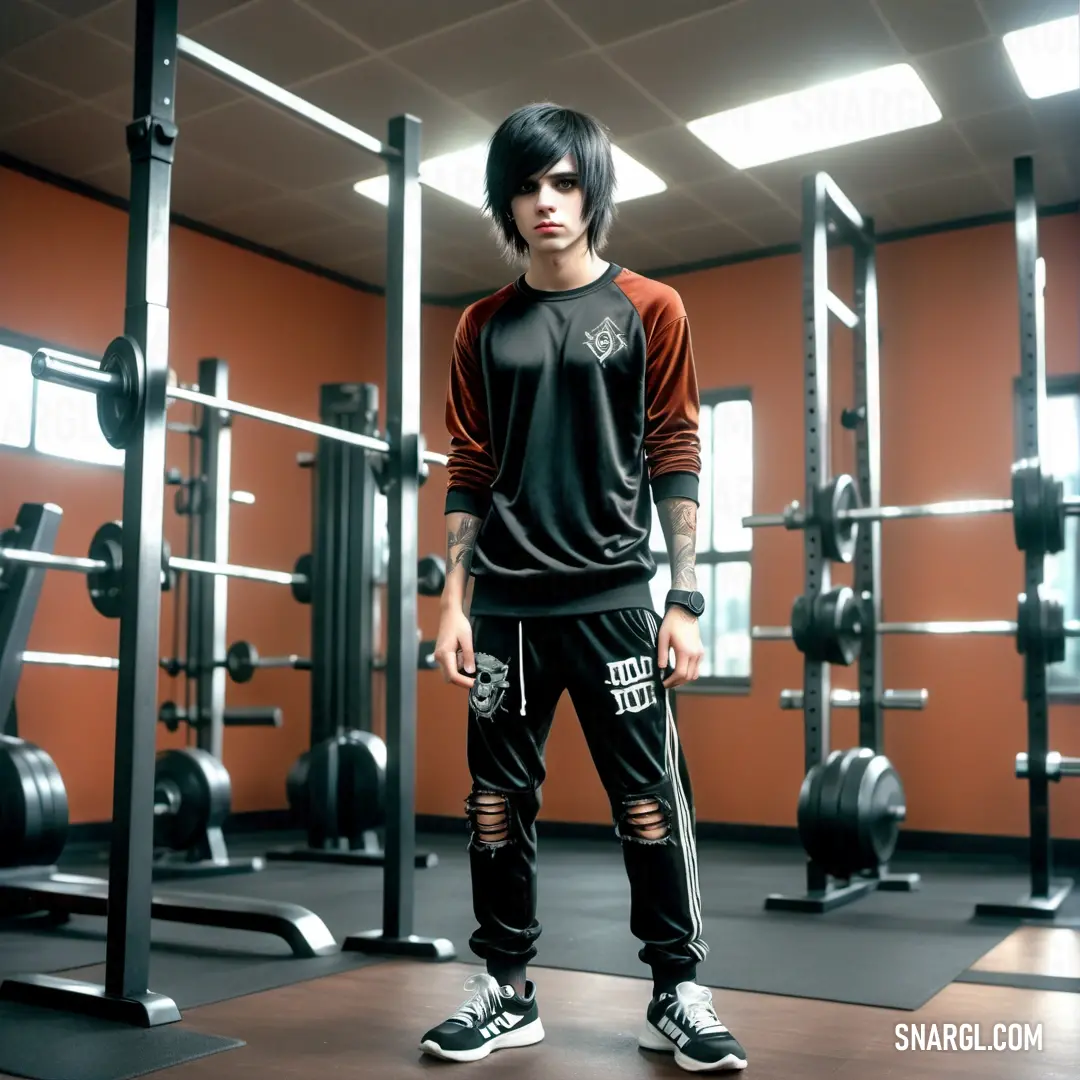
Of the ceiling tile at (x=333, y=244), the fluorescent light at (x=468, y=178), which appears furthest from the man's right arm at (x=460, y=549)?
the ceiling tile at (x=333, y=244)

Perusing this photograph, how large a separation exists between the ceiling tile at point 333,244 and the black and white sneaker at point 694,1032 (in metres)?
4.57

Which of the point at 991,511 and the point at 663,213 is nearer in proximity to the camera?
the point at 991,511

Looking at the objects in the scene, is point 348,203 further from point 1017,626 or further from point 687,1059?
point 687,1059

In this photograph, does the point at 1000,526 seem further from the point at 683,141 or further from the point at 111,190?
the point at 111,190

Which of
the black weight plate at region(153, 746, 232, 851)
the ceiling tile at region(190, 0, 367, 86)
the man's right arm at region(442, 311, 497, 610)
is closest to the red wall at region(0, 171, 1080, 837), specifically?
the black weight plate at region(153, 746, 232, 851)

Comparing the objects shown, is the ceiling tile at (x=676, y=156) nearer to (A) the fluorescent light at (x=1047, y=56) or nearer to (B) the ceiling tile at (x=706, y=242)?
(B) the ceiling tile at (x=706, y=242)

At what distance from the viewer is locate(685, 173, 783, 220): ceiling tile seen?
5066mm

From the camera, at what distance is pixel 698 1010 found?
70.1 inches

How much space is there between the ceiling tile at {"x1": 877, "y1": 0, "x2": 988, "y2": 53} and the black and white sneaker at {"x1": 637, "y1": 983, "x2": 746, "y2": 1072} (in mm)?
3121

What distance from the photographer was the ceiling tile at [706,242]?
5617 mm

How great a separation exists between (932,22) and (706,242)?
2014 mm

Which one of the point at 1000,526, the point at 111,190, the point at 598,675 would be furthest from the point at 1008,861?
the point at 111,190

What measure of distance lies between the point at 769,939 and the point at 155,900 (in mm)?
1503

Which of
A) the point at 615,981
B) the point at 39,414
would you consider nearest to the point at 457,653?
the point at 615,981
